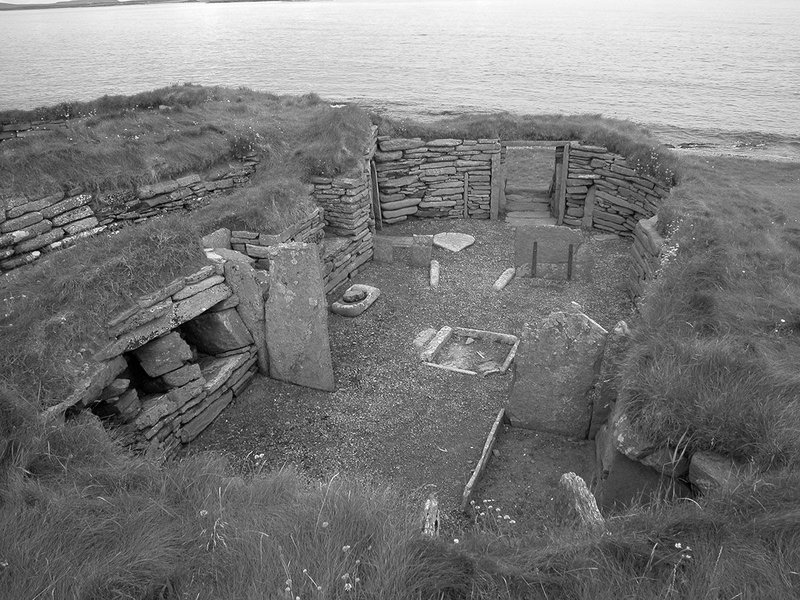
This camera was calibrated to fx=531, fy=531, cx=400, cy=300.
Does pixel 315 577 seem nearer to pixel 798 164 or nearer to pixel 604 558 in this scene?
pixel 604 558

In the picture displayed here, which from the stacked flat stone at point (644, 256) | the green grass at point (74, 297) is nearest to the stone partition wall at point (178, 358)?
the green grass at point (74, 297)

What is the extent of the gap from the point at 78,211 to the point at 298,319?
5212mm

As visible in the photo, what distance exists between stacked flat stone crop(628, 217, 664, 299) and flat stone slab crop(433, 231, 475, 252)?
3.90 metres

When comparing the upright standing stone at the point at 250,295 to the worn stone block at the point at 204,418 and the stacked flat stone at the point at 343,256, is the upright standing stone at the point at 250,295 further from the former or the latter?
the stacked flat stone at the point at 343,256

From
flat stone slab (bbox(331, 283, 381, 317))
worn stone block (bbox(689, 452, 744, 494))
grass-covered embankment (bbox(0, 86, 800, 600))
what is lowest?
flat stone slab (bbox(331, 283, 381, 317))

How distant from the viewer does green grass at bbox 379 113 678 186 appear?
44.9ft

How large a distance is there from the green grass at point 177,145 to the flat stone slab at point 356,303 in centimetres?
293

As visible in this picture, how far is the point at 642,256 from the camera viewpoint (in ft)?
34.4

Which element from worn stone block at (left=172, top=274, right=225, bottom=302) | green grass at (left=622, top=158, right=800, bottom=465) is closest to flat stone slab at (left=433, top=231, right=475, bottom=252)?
green grass at (left=622, top=158, right=800, bottom=465)

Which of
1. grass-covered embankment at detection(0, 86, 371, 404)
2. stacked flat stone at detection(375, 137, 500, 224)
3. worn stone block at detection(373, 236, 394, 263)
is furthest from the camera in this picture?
stacked flat stone at detection(375, 137, 500, 224)

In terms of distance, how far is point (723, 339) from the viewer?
18.5 ft

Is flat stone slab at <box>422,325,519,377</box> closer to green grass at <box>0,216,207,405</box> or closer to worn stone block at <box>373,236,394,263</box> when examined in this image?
worn stone block at <box>373,236,394,263</box>

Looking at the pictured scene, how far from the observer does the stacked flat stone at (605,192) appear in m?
13.0

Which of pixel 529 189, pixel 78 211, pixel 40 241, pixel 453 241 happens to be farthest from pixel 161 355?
pixel 529 189
